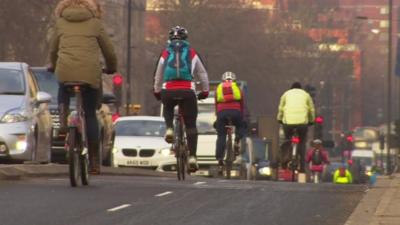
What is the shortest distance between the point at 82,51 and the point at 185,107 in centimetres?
335

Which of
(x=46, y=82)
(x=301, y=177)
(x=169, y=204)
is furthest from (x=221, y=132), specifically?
(x=169, y=204)

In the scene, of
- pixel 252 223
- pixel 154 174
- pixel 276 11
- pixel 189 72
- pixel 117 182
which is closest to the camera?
pixel 252 223

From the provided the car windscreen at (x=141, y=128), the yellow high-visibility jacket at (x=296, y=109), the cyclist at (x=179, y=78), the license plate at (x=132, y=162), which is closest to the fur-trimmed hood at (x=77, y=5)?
the cyclist at (x=179, y=78)

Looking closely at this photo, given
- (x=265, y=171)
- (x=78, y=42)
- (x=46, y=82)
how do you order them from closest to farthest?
(x=78, y=42) → (x=46, y=82) → (x=265, y=171)

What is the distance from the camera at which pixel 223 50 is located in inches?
4102

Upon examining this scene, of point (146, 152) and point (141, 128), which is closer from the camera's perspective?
point (146, 152)

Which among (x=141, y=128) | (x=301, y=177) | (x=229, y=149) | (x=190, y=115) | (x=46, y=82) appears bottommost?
(x=301, y=177)

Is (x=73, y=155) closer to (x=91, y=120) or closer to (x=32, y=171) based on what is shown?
(x=91, y=120)

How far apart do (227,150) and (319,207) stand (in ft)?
41.6

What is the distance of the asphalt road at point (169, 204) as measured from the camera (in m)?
12.0

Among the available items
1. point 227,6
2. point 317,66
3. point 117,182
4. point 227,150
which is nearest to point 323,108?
point 317,66

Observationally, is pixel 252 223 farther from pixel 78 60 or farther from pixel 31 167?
pixel 31 167

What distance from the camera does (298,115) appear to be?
86.3 feet

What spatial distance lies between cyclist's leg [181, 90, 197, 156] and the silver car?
88.1 inches
